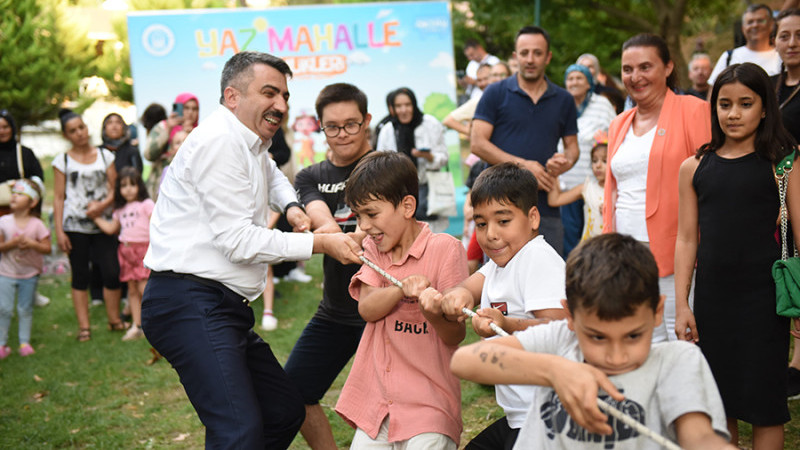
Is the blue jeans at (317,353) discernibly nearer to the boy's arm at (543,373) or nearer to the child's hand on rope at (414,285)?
the child's hand on rope at (414,285)

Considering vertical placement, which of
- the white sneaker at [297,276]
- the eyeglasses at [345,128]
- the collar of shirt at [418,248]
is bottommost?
the white sneaker at [297,276]

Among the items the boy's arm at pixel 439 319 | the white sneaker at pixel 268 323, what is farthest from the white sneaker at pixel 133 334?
the boy's arm at pixel 439 319

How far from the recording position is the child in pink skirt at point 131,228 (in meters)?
7.72

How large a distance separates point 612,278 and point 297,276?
800cm

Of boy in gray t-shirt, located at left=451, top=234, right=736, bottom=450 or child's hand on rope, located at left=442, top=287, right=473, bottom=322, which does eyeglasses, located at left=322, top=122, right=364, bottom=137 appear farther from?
boy in gray t-shirt, located at left=451, top=234, right=736, bottom=450

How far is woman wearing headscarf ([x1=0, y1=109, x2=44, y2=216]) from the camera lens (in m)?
8.02

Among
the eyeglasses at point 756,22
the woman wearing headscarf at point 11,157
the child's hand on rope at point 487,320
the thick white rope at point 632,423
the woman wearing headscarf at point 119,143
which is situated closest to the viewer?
the thick white rope at point 632,423

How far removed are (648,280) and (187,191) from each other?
6.86ft

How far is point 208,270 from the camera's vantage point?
3.43 metres

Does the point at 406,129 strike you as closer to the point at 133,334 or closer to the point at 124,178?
the point at 124,178

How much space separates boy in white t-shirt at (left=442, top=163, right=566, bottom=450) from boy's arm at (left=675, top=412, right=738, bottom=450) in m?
0.75

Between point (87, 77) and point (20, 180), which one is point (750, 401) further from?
point (87, 77)

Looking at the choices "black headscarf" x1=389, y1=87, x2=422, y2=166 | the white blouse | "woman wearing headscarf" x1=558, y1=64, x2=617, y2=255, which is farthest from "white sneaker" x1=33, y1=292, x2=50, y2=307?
the white blouse

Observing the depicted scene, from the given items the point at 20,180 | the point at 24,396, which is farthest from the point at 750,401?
the point at 20,180
